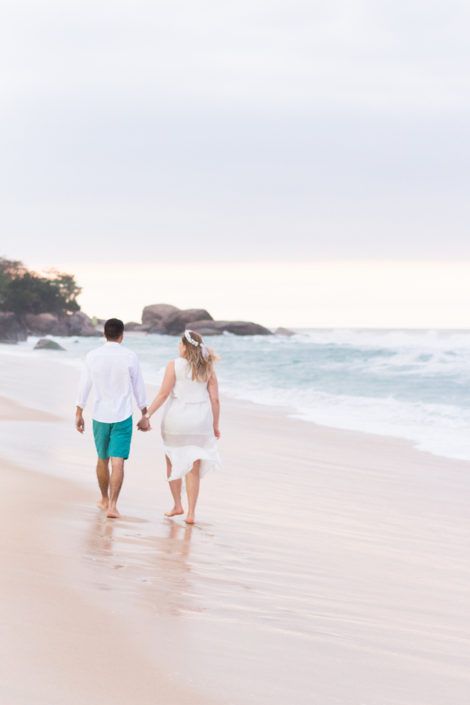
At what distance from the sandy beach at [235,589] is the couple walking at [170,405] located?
47 centimetres

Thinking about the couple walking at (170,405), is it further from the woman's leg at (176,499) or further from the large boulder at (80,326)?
the large boulder at (80,326)

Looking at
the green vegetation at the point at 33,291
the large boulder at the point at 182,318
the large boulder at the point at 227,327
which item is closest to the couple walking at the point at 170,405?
the large boulder at the point at 227,327

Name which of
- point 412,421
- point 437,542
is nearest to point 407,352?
point 412,421

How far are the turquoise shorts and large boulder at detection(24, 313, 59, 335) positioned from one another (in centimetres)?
9154

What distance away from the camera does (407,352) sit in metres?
38.8

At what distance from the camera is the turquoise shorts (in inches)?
267

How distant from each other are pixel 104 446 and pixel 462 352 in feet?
112

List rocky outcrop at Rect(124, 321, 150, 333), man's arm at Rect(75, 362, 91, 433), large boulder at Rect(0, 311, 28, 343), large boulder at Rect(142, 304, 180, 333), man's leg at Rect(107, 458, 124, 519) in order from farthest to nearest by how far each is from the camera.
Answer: rocky outcrop at Rect(124, 321, 150, 333) < large boulder at Rect(142, 304, 180, 333) < large boulder at Rect(0, 311, 28, 343) < man's arm at Rect(75, 362, 91, 433) < man's leg at Rect(107, 458, 124, 519)

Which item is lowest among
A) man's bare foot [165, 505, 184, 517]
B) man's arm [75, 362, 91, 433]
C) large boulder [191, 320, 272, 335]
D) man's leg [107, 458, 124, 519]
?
man's bare foot [165, 505, 184, 517]

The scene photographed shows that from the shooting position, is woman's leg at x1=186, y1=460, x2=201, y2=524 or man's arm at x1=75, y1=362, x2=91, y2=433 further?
man's arm at x1=75, y1=362, x2=91, y2=433

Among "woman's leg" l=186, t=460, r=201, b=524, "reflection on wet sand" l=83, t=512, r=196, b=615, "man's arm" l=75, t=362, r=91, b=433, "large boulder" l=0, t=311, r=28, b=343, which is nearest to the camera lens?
"reflection on wet sand" l=83, t=512, r=196, b=615

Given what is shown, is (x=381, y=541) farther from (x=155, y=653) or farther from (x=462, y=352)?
(x=462, y=352)

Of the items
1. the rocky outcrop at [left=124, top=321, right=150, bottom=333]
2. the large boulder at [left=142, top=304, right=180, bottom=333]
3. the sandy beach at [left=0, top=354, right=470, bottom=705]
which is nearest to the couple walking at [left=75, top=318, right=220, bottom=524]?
the sandy beach at [left=0, top=354, right=470, bottom=705]

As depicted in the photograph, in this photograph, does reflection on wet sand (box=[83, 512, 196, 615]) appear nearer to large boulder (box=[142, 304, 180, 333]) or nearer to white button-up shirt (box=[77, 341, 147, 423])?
white button-up shirt (box=[77, 341, 147, 423])
